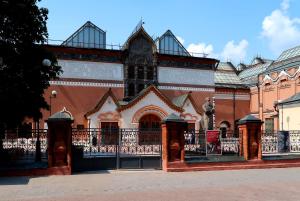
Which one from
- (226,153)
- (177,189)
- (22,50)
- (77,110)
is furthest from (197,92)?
(177,189)

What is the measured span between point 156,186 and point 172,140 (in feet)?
14.3

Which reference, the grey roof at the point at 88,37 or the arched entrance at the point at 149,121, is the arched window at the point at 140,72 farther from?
the arched entrance at the point at 149,121

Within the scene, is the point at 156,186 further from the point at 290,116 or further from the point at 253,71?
the point at 253,71

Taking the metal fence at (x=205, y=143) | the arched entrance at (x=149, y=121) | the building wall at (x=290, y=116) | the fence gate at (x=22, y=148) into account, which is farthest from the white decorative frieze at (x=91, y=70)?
the metal fence at (x=205, y=143)

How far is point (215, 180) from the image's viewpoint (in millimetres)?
13781

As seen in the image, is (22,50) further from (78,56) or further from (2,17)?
(78,56)

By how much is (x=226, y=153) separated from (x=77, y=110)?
21.3m

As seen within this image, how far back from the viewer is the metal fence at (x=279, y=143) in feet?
64.5

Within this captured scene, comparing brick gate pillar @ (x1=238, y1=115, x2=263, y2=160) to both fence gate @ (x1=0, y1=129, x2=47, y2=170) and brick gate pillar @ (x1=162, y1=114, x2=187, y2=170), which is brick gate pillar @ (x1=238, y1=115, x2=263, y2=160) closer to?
brick gate pillar @ (x1=162, y1=114, x2=187, y2=170)

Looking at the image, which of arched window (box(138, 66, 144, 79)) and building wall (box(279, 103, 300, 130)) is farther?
arched window (box(138, 66, 144, 79))

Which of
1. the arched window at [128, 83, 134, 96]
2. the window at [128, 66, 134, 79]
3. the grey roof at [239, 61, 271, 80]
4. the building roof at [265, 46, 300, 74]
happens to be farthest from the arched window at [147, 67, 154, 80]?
the grey roof at [239, 61, 271, 80]

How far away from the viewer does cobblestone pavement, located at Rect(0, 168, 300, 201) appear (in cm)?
1059

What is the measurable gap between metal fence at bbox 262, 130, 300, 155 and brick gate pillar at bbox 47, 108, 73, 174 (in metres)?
9.78

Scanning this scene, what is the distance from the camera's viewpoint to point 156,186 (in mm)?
12406
